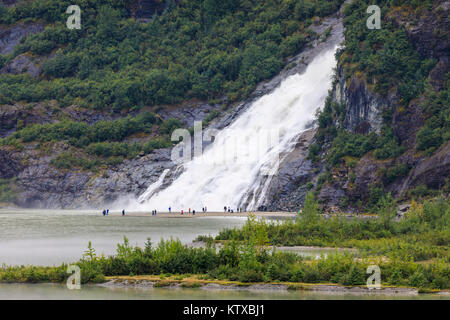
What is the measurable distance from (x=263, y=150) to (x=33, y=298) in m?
68.5

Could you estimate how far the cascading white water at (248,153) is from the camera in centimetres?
8997

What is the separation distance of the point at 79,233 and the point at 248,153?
44116mm

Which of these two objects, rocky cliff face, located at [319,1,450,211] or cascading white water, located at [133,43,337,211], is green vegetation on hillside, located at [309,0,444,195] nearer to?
rocky cliff face, located at [319,1,450,211]

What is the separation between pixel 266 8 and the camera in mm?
139375

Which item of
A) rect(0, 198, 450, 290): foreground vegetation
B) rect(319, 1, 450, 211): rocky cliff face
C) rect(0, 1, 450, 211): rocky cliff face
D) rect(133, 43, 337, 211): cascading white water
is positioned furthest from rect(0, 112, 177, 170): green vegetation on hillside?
rect(0, 198, 450, 290): foreground vegetation

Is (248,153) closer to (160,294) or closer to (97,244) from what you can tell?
(97,244)

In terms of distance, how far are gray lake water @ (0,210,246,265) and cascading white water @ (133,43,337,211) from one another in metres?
14.4

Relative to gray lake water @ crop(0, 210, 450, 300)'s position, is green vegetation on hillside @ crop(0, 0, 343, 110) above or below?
above

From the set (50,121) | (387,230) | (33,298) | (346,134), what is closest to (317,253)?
(387,230)

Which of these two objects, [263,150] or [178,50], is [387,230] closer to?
[263,150]

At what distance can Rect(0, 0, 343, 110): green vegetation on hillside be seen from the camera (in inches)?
4892

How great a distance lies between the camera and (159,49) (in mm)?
141125

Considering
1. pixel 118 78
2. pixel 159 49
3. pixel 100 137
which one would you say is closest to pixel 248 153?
pixel 100 137

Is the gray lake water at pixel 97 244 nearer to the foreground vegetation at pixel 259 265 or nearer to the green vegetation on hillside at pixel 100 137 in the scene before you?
the foreground vegetation at pixel 259 265
